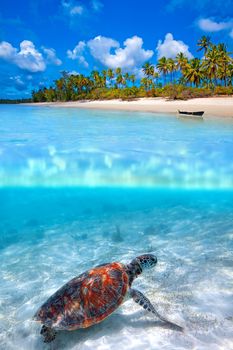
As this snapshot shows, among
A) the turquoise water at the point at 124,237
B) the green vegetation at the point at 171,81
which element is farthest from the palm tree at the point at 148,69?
the turquoise water at the point at 124,237

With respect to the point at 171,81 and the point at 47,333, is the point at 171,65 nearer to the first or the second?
the point at 171,81

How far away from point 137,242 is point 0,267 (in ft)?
8.70

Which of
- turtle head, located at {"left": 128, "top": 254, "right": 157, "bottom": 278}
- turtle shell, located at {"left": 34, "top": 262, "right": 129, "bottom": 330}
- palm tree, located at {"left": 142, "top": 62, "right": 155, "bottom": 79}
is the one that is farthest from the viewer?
palm tree, located at {"left": 142, "top": 62, "right": 155, "bottom": 79}

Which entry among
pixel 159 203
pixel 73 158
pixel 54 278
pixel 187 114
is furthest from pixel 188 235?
pixel 187 114

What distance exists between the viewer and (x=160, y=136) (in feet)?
75.2

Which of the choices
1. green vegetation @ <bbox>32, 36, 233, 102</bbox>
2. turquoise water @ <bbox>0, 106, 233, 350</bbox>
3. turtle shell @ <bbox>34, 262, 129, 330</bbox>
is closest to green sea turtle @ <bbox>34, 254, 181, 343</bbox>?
turtle shell @ <bbox>34, 262, 129, 330</bbox>

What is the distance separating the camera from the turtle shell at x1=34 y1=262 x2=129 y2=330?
398cm

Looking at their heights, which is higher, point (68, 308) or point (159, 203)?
point (68, 308)

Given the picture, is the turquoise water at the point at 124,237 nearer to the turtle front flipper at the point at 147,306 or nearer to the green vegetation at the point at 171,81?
the turtle front flipper at the point at 147,306

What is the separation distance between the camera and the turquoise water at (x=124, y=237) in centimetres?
425

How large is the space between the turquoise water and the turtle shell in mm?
337

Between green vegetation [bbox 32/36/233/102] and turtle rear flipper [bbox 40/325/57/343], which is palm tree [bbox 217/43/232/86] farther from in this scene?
turtle rear flipper [bbox 40/325/57/343]

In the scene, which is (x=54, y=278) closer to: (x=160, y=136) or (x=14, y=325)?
(x=14, y=325)

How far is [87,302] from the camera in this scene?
408 centimetres
